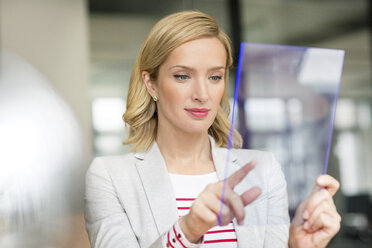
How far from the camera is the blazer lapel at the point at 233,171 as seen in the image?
1018 mm

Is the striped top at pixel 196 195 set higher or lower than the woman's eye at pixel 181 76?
lower

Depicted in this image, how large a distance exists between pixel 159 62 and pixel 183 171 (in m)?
0.33

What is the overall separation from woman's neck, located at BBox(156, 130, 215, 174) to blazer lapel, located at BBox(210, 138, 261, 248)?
0.10 feet

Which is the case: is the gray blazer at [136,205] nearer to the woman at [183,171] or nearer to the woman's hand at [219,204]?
the woman at [183,171]

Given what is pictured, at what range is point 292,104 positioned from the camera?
107 centimetres

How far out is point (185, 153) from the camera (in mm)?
1531

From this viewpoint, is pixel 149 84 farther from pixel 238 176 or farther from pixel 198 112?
pixel 238 176

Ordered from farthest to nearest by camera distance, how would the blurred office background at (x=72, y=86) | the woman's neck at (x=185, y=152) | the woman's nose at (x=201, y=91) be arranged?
1. the blurred office background at (x=72, y=86)
2. the woman's neck at (x=185, y=152)
3. the woman's nose at (x=201, y=91)

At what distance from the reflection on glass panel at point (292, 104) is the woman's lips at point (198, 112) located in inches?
9.9

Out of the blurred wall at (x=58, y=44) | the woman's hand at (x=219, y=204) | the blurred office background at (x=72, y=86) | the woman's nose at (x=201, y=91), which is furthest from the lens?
the blurred wall at (x=58, y=44)

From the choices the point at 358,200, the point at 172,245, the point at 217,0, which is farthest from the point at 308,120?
the point at 358,200

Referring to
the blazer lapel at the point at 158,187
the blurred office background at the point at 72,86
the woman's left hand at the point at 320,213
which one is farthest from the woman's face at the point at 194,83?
the blurred office background at the point at 72,86

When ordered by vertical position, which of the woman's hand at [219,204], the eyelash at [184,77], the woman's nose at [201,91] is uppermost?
the eyelash at [184,77]

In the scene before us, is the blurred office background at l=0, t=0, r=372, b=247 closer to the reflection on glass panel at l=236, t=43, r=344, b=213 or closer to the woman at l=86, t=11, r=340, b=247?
the woman at l=86, t=11, r=340, b=247
